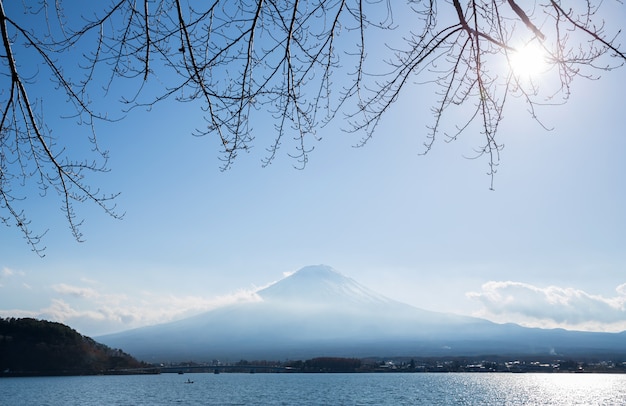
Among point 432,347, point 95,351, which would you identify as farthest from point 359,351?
point 95,351

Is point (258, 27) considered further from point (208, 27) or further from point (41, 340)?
point (41, 340)

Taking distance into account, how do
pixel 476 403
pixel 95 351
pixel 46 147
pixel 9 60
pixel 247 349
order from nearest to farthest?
pixel 9 60
pixel 46 147
pixel 476 403
pixel 95 351
pixel 247 349

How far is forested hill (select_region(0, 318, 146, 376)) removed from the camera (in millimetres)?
68188

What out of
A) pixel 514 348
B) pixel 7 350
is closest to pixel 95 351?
pixel 7 350

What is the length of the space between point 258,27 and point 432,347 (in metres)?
190

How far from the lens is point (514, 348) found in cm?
18362

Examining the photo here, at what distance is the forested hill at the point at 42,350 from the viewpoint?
68.2m

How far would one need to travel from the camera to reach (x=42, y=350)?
232 ft

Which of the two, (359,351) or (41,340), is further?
(359,351)

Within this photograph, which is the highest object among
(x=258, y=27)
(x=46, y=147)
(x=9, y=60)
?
(x=258, y=27)

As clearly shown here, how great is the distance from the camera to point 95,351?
8075cm

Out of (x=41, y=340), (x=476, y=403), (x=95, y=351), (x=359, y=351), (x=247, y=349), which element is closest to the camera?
(x=476, y=403)

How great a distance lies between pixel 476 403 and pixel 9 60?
5638cm

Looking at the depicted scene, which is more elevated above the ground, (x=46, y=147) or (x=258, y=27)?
(x=258, y=27)
